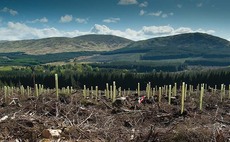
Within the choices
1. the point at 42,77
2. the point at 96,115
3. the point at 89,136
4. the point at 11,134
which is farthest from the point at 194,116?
the point at 42,77

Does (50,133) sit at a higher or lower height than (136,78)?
higher

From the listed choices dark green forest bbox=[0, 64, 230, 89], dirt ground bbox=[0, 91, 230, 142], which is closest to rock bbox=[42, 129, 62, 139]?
dirt ground bbox=[0, 91, 230, 142]

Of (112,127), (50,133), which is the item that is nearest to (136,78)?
(112,127)

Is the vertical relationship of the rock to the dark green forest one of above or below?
above

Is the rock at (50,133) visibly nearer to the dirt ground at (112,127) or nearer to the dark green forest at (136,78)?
the dirt ground at (112,127)

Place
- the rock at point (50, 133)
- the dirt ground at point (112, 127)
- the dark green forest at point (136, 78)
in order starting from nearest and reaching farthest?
the dirt ground at point (112, 127) < the rock at point (50, 133) < the dark green forest at point (136, 78)

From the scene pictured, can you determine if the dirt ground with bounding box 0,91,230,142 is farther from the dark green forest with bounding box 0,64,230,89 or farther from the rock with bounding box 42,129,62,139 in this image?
the dark green forest with bounding box 0,64,230,89

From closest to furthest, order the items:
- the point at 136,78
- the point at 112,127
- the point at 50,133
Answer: the point at 50,133
the point at 112,127
the point at 136,78

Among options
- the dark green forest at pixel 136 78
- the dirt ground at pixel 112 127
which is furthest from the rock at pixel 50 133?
the dark green forest at pixel 136 78

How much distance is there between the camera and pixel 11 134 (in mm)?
12508

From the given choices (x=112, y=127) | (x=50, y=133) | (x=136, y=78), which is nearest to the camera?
(x=50, y=133)

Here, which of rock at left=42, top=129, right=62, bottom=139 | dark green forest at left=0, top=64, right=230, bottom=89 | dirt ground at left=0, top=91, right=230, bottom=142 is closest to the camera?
dirt ground at left=0, top=91, right=230, bottom=142

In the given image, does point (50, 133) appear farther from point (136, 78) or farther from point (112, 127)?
point (136, 78)

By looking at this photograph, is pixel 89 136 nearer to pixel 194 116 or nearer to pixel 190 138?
pixel 190 138
